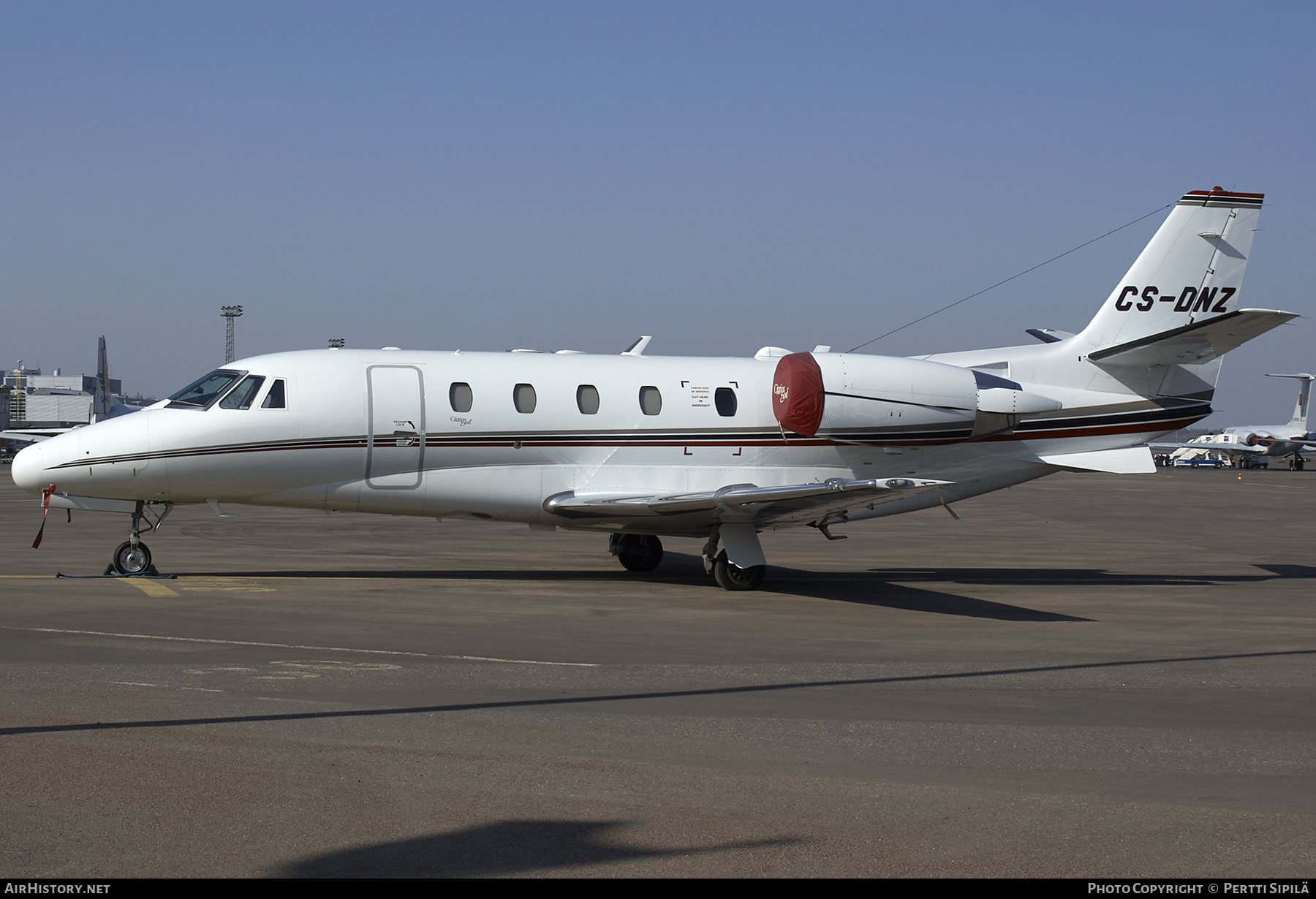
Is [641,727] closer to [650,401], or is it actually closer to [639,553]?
[650,401]

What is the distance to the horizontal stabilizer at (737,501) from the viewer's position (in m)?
13.4

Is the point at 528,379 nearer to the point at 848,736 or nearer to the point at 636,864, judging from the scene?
the point at 848,736

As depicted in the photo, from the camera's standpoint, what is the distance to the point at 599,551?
69.5ft

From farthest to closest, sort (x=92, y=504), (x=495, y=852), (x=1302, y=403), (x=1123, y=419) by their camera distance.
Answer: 1. (x=1302, y=403)
2. (x=1123, y=419)
3. (x=92, y=504)
4. (x=495, y=852)

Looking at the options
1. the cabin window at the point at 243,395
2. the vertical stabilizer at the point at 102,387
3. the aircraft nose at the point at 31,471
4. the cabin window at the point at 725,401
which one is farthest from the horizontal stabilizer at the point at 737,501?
the vertical stabilizer at the point at 102,387

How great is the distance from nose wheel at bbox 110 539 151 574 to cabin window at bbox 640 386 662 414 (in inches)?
277

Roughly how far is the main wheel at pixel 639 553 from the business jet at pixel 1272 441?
268 ft

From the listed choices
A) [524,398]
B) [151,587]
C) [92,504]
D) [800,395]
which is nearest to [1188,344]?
[800,395]

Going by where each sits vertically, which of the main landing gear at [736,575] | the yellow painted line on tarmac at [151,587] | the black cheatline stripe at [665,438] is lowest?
the main landing gear at [736,575]

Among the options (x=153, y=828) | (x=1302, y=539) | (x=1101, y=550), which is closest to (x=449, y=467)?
(x=153, y=828)

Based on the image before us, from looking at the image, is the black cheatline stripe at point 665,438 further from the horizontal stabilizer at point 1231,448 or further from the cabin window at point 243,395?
the horizontal stabilizer at point 1231,448

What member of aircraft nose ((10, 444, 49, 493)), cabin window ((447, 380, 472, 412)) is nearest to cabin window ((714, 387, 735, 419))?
cabin window ((447, 380, 472, 412))

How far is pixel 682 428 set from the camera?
16.4 metres

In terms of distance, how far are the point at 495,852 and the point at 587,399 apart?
36.5 feet
